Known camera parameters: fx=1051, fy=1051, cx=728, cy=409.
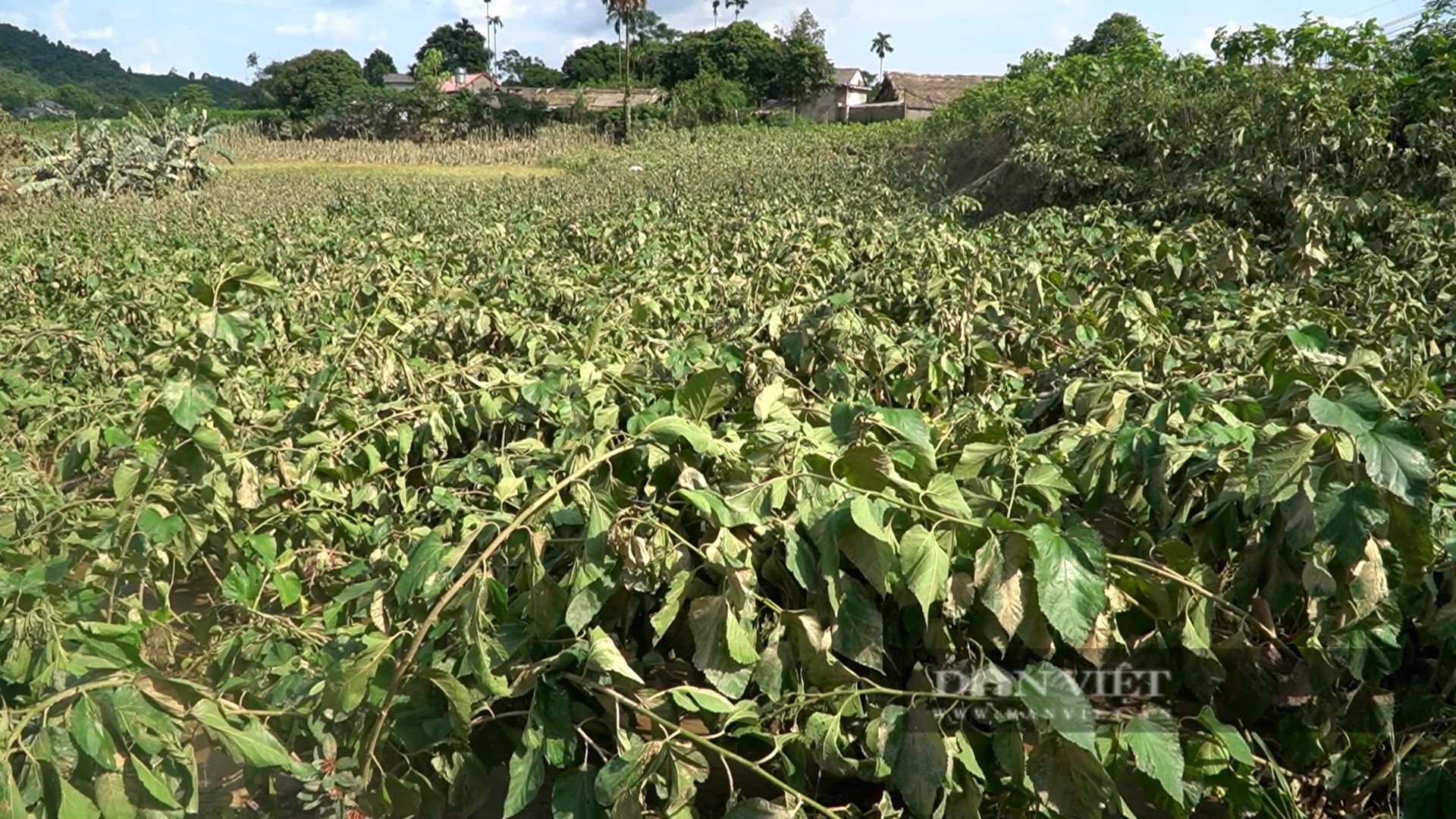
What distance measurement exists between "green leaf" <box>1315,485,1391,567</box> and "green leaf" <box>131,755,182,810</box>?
1.52 metres

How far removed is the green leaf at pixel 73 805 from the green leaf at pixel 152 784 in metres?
0.06

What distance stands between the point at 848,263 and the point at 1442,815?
146 inches

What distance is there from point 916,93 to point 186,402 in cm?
3705

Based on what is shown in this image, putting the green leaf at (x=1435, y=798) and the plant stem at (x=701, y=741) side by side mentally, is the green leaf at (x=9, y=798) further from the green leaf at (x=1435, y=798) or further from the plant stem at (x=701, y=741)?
the green leaf at (x=1435, y=798)

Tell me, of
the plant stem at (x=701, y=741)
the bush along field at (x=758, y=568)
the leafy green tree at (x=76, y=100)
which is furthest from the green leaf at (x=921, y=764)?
the leafy green tree at (x=76, y=100)

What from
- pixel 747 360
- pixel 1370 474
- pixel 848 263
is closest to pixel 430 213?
pixel 848 263

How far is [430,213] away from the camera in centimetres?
927

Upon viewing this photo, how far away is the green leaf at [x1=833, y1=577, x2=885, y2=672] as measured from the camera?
5.05 feet

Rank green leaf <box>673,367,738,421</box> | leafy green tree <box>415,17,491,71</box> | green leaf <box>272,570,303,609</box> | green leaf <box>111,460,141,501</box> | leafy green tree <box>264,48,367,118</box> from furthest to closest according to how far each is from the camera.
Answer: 1. leafy green tree <box>415,17,491,71</box>
2. leafy green tree <box>264,48,367,118</box>
3. green leaf <box>272,570,303,609</box>
4. green leaf <box>111,460,141,501</box>
5. green leaf <box>673,367,738,421</box>

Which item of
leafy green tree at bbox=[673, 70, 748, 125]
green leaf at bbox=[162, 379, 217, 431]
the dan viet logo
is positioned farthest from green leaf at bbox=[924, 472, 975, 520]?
leafy green tree at bbox=[673, 70, 748, 125]

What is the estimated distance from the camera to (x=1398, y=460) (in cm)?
132

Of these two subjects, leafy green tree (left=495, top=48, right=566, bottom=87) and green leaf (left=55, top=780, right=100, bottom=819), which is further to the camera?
leafy green tree (left=495, top=48, right=566, bottom=87)

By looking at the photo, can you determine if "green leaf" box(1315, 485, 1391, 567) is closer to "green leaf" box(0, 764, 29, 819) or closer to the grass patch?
"green leaf" box(0, 764, 29, 819)

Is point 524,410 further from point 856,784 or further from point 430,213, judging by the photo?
Result: point 430,213
